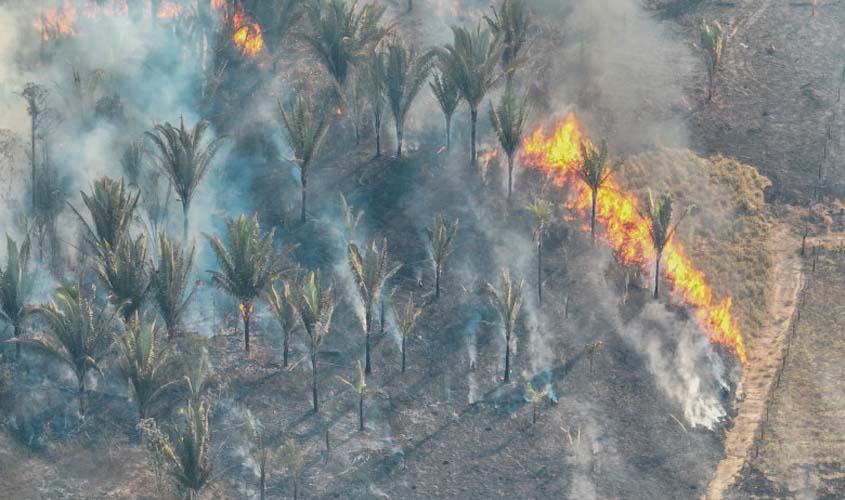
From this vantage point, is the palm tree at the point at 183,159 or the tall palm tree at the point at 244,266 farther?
the palm tree at the point at 183,159

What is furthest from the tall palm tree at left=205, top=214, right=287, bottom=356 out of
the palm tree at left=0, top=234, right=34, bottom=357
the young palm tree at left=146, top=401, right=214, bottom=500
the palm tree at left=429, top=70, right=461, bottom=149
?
the palm tree at left=429, top=70, right=461, bottom=149

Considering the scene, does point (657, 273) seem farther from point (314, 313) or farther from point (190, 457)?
point (190, 457)

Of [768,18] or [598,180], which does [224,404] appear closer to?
[598,180]

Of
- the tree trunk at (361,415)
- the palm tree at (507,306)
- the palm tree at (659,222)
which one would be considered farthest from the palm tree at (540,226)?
the tree trunk at (361,415)

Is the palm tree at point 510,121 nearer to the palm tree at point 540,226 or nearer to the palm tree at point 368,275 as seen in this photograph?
the palm tree at point 540,226

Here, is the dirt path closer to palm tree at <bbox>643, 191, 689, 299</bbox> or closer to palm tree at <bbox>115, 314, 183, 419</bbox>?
palm tree at <bbox>643, 191, 689, 299</bbox>

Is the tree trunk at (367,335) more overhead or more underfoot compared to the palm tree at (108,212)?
more underfoot
